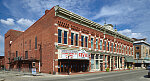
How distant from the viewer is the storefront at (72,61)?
24414 mm

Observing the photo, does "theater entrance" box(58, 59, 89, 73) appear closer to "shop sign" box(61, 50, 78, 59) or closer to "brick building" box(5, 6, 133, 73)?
"brick building" box(5, 6, 133, 73)

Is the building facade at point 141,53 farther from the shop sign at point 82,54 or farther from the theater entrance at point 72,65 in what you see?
the shop sign at point 82,54

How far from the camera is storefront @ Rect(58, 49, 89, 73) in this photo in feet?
80.1

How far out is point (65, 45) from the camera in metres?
26.0

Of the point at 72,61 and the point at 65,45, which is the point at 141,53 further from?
the point at 65,45

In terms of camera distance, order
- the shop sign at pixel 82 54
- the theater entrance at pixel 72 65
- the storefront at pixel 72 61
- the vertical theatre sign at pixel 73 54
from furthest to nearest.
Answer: the shop sign at pixel 82 54, the theater entrance at pixel 72 65, the storefront at pixel 72 61, the vertical theatre sign at pixel 73 54

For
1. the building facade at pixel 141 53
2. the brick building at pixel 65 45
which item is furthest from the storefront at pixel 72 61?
the building facade at pixel 141 53

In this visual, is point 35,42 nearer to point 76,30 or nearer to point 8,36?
point 76,30

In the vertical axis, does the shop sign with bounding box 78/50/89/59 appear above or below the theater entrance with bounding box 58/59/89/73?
above

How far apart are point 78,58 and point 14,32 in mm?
30820

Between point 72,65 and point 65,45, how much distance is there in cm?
420

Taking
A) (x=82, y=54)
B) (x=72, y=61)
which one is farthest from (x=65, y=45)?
(x=82, y=54)

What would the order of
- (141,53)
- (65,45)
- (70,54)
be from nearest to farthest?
1. (70,54)
2. (65,45)
3. (141,53)

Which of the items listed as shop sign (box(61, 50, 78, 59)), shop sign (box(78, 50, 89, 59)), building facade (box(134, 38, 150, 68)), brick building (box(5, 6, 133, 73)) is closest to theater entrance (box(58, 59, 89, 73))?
brick building (box(5, 6, 133, 73))
